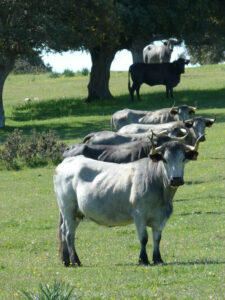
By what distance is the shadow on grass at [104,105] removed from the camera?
39597 millimetres

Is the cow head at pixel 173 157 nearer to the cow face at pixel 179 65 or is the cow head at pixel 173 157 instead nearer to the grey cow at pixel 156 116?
the grey cow at pixel 156 116

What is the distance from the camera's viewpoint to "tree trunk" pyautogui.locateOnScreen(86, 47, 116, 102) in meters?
44.5

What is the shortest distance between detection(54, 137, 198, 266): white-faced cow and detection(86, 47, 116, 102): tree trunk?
32.8 meters

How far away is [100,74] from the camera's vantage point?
4472 cm

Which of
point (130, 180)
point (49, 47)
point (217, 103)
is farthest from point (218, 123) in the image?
point (130, 180)

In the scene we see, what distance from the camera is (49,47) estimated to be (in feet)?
120

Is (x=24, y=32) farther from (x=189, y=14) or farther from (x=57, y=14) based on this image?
(x=189, y=14)

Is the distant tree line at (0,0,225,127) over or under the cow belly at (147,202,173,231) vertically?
over

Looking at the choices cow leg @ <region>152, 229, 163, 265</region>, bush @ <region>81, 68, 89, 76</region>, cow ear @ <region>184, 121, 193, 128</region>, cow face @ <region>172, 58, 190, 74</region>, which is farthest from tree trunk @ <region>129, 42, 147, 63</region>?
cow leg @ <region>152, 229, 163, 265</region>

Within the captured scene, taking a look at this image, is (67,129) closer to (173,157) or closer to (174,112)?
(174,112)

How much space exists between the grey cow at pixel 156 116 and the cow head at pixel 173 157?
43.5 feet

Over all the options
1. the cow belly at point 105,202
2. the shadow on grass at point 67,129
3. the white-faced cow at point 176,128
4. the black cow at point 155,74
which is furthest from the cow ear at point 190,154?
the black cow at point 155,74

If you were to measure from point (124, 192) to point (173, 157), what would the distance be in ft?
3.27

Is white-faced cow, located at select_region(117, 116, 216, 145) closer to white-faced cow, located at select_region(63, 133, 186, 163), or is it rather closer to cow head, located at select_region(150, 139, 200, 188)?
white-faced cow, located at select_region(63, 133, 186, 163)
